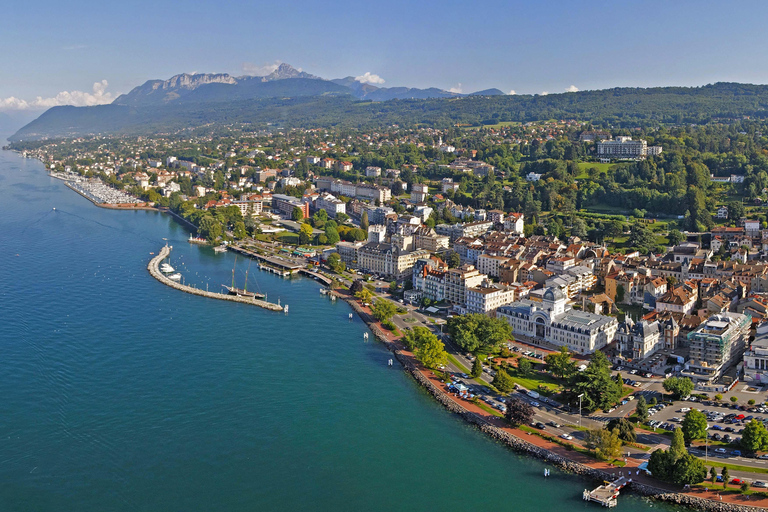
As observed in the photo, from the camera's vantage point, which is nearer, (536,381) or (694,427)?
(694,427)

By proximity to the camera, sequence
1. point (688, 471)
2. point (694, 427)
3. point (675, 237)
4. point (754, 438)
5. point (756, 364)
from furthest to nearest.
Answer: point (675, 237) → point (756, 364) → point (694, 427) → point (754, 438) → point (688, 471)

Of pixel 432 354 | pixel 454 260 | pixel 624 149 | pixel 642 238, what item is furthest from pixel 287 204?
pixel 432 354

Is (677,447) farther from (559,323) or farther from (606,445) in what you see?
(559,323)

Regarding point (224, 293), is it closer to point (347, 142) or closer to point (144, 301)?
point (144, 301)

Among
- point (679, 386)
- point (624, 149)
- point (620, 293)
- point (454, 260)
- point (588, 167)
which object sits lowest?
point (679, 386)

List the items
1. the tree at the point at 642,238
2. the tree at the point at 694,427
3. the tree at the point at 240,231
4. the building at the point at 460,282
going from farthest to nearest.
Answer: the tree at the point at 240,231 → the tree at the point at 642,238 → the building at the point at 460,282 → the tree at the point at 694,427

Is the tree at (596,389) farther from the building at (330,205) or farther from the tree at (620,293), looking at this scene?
the building at (330,205)

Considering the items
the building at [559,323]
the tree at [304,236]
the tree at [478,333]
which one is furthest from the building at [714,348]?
the tree at [304,236]
